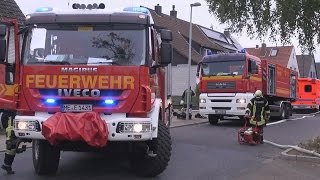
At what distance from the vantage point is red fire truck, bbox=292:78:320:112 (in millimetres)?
38688

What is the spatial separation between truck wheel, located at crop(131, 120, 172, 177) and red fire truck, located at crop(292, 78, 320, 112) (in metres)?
30.7

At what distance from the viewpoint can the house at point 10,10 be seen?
2275 cm

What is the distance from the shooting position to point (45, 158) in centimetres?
959

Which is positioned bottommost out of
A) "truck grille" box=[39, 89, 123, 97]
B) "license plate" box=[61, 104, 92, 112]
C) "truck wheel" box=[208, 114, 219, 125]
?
"truck wheel" box=[208, 114, 219, 125]

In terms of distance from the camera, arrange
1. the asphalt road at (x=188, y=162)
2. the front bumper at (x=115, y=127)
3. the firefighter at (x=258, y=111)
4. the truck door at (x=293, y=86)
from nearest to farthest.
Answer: the front bumper at (x=115, y=127), the asphalt road at (x=188, y=162), the firefighter at (x=258, y=111), the truck door at (x=293, y=86)

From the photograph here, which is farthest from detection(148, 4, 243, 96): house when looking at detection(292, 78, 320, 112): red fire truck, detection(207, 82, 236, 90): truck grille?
detection(207, 82, 236, 90): truck grille

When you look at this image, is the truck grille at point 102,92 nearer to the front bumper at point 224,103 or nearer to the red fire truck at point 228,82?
the red fire truck at point 228,82

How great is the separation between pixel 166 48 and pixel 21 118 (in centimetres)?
264

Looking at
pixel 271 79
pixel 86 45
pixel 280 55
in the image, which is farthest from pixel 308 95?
pixel 280 55

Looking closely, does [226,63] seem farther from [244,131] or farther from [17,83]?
[17,83]

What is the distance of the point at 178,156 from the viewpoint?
12555mm

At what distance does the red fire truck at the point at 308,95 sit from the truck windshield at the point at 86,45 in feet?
103

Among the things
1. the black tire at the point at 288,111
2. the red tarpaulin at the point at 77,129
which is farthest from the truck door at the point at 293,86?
the red tarpaulin at the point at 77,129

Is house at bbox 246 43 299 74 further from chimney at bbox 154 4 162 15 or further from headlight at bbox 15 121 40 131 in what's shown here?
headlight at bbox 15 121 40 131
